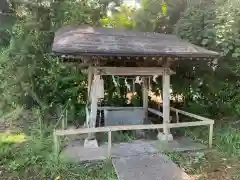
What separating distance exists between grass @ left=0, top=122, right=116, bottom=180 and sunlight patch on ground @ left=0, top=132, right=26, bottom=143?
2.23ft

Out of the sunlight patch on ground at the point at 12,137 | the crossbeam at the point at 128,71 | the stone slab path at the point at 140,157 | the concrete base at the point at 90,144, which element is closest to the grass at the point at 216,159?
the stone slab path at the point at 140,157

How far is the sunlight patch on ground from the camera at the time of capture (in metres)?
7.15

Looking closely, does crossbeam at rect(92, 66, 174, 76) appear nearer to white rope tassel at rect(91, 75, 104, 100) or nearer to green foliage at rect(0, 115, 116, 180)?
white rope tassel at rect(91, 75, 104, 100)

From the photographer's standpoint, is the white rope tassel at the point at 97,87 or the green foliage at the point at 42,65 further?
the green foliage at the point at 42,65

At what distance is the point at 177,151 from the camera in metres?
6.05

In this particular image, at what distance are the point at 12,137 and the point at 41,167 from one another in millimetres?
2649

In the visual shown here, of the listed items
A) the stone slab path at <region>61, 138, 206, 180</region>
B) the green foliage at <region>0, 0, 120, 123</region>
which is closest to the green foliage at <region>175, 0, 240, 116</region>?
the stone slab path at <region>61, 138, 206, 180</region>

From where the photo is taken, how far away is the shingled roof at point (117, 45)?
17.9 ft

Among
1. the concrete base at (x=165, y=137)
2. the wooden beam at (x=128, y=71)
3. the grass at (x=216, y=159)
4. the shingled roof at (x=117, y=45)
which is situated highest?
the shingled roof at (x=117, y=45)

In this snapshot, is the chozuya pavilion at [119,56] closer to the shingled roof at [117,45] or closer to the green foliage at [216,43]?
the shingled roof at [117,45]

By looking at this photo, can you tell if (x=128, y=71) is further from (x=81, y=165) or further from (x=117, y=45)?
(x=81, y=165)

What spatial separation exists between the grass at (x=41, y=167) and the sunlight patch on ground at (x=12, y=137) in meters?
0.68

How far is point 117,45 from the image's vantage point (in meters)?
6.05

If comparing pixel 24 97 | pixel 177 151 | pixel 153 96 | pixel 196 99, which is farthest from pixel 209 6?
pixel 24 97
